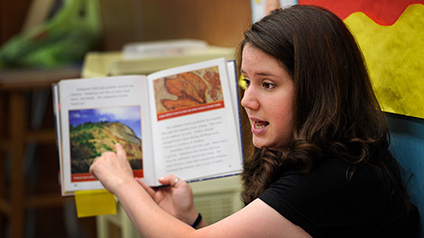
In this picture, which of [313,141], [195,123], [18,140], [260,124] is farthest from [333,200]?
[18,140]

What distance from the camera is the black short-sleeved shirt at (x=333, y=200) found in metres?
0.96

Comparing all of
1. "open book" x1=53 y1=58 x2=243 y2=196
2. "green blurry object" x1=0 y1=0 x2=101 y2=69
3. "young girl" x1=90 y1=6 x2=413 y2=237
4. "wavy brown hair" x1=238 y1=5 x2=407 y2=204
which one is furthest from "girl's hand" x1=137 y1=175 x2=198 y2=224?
"green blurry object" x1=0 y1=0 x2=101 y2=69

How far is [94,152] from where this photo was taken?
54.3 inches

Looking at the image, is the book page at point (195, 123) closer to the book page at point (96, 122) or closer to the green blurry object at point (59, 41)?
the book page at point (96, 122)

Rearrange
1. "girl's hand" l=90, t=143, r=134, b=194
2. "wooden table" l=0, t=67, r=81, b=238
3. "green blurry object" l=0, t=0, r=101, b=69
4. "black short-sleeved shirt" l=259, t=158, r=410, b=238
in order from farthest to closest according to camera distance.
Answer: "green blurry object" l=0, t=0, r=101, b=69
"wooden table" l=0, t=67, r=81, b=238
"girl's hand" l=90, t=143, r=134, b=194
"black short-sleeved shirt" l=259, t=158, r=410, b=238

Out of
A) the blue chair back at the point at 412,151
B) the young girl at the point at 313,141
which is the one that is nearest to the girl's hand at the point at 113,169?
the young girl at the point at 313,141

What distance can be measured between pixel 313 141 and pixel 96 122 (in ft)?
2.03

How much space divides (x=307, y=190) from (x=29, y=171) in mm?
3489

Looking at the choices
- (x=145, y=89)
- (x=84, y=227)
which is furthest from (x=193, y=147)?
(x=84, y=227)

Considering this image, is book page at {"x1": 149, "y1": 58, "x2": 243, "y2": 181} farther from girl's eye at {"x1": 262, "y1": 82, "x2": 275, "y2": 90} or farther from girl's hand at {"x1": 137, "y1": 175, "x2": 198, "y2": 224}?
girl's eye at {"x1": 262, "y1": 82, "x2": 275, "y2": 90}

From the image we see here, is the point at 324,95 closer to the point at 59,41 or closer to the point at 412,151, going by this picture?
the point at 412,151

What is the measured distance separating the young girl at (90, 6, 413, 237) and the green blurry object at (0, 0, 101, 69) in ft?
9.31

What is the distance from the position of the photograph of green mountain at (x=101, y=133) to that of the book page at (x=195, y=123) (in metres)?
0.05

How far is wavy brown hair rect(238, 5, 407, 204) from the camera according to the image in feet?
3.29
